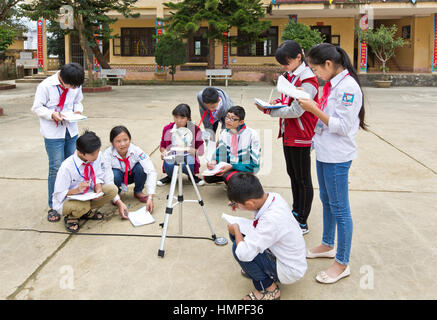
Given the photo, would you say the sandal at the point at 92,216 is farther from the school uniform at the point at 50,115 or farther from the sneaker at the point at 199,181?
the sneaker at the point at 199,181

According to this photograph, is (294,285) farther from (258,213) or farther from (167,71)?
(167,71)

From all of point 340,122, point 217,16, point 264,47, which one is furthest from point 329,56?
point 264,47

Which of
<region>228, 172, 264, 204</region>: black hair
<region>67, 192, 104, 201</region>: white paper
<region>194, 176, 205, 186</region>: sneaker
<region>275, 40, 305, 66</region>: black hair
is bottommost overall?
<region>194, 176, 205, 186</region>: sneaker

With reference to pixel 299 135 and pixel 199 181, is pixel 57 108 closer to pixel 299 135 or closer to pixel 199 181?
pixel 199 181

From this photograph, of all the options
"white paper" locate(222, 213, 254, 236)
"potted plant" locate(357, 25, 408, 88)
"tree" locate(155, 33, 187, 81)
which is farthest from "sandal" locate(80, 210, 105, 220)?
"potted plant" locate(357, 25, 408, 88)

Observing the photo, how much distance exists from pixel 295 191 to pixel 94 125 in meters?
5.67

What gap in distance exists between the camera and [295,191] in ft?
11.0

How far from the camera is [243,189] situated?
Result: 7.59 ft

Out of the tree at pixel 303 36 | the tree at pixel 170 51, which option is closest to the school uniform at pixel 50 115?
the tree at pixel 303 36

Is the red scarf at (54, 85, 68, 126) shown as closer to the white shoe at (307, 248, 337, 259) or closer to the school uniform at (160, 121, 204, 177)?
the school uniform at (160, 121, 204, 177)

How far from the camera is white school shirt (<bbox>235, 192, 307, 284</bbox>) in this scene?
2279 millimetres

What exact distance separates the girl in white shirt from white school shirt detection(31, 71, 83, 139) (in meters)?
2.09

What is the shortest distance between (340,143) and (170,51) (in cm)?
1719

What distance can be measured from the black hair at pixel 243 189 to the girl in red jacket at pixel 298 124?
0.81 m
